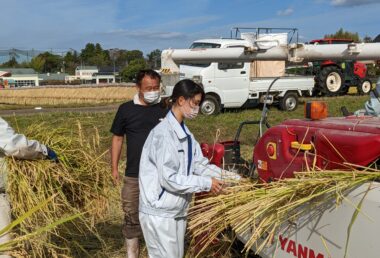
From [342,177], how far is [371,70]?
25268 millimetres

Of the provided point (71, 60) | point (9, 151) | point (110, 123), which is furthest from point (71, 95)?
point (71, 60)

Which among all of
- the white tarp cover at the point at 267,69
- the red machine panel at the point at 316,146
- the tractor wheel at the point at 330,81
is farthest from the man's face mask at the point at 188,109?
the tractor wheel at the point at 330,81

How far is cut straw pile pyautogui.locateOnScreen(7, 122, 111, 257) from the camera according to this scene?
11.2ft

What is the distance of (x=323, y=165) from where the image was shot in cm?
266

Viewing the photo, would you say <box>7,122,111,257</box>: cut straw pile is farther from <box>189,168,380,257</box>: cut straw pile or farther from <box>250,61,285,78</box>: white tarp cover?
<box>250,61,285,78</box>: white tarp cover

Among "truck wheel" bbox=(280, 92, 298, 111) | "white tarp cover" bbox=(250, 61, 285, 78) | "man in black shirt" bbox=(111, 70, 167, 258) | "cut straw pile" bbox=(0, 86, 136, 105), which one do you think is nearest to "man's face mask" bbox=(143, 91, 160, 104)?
"man in black shirt" bbox=(111, 70, 167, 258)

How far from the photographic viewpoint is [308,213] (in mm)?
2520

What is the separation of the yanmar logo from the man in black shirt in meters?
1.50

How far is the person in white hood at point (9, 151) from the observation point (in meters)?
3.08

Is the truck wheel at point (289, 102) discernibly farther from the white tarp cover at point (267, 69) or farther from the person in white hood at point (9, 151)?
the person in white hood at point (9, 151)

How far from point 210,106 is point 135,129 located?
34.9 feet

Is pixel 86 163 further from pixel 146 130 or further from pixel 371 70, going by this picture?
pixel 371 70

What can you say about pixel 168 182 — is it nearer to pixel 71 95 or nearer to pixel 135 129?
pixel 135 129

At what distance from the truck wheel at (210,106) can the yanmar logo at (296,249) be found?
1166cm
